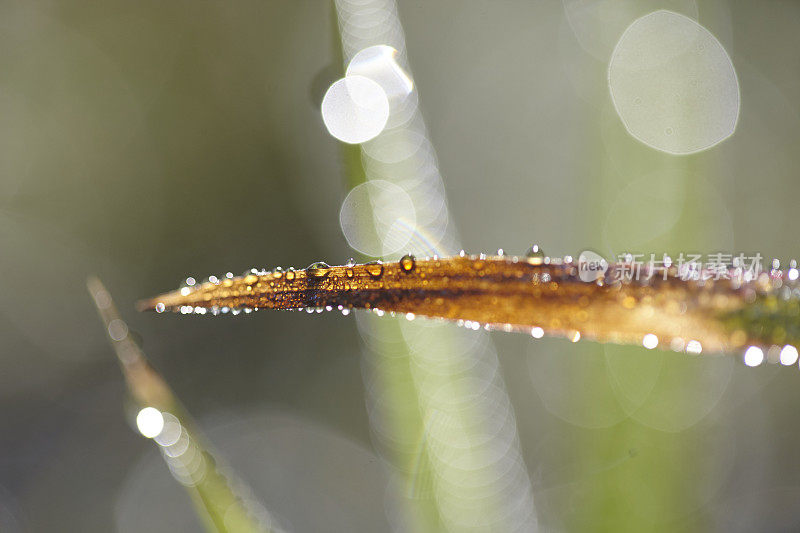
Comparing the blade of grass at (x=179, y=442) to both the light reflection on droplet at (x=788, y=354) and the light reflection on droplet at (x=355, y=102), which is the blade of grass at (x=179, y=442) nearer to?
the light reflection on droplet at (x=788, y=354)

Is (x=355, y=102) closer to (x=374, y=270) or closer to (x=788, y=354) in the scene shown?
(x=374, y=270)

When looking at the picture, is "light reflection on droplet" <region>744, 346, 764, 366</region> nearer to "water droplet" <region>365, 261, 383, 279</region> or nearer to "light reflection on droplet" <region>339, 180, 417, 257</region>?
"water droplet" <region>365, 261, 383, 279</region>

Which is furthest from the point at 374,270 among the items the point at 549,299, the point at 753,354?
the point at 753,354

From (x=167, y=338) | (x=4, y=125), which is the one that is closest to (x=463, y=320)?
(x=167, y=338)

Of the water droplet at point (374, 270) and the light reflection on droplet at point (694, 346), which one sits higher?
the water droplet at point (374, 270)

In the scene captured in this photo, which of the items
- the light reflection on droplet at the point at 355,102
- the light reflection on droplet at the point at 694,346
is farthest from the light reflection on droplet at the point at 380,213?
the light reflection on droplet at the point at 694,346

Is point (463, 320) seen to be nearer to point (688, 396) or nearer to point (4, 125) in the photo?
point (688, 396)
